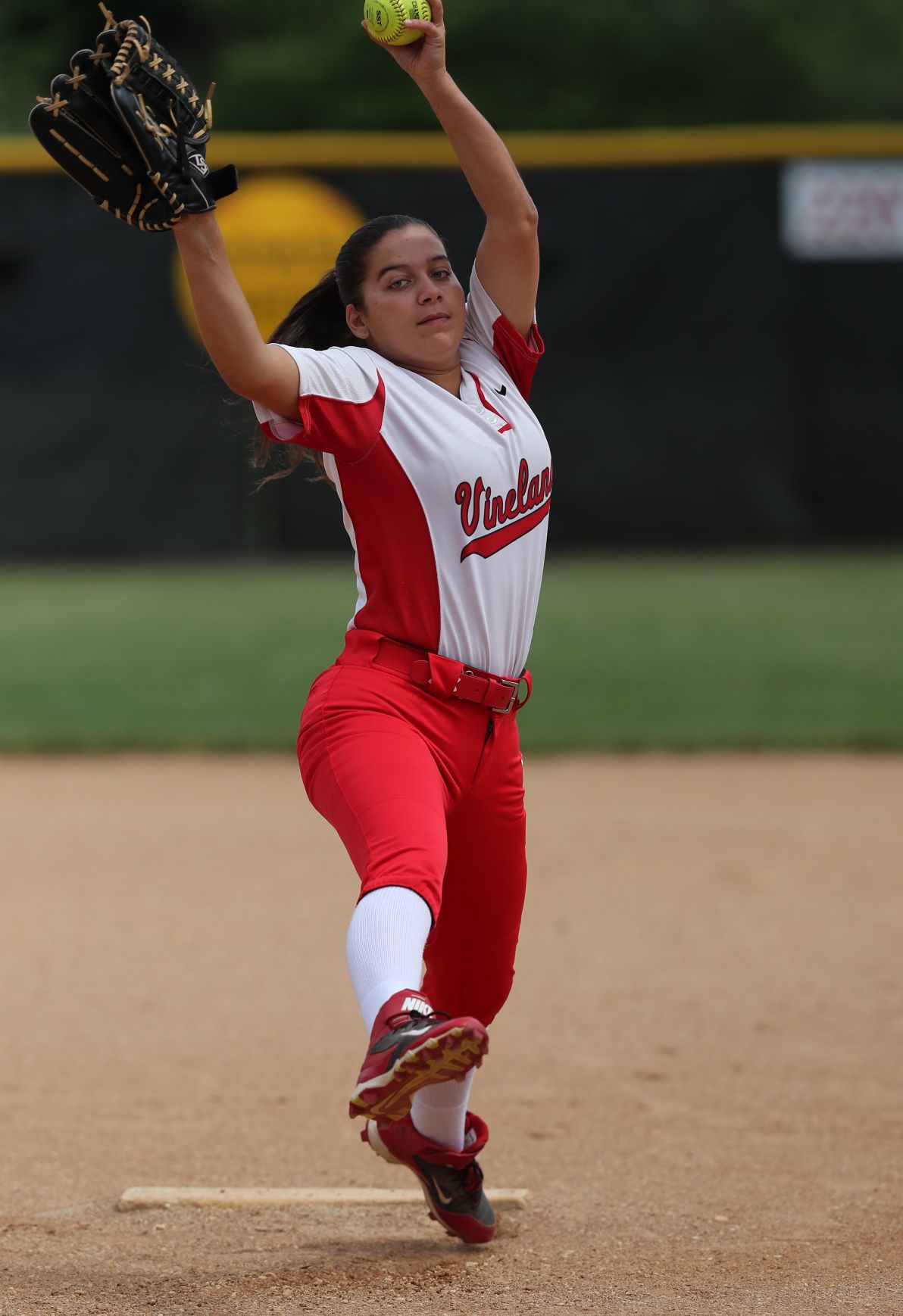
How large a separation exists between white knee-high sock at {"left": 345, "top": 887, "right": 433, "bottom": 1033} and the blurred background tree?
20212 mm

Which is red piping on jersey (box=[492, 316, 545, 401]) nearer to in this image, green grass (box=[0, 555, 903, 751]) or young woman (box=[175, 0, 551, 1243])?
young woman (box=[175, 0, 551, 1243])

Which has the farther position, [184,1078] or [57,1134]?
[184,1078]

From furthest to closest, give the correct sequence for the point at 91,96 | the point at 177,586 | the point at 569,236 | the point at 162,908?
the point at 569,236 < the point at 177,586 < the point at 162,908 < the point at 91,96

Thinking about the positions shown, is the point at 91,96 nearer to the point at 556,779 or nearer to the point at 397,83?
the point at 556,779

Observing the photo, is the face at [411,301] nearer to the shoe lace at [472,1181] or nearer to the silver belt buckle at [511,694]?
the silver belt buckle at [511,694]

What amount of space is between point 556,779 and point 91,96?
4.83 metres

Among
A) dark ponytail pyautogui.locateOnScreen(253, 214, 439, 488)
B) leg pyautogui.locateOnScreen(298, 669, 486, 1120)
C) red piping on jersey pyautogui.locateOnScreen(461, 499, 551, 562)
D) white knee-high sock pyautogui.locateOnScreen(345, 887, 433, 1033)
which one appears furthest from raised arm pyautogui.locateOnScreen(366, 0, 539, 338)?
white knee-high sock pyautogui.locateOnScreen(345, 887, 433, 1033)

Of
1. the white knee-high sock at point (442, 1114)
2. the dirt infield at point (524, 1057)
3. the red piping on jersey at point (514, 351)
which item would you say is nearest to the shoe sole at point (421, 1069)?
the dirt infield at point (524, 1057)

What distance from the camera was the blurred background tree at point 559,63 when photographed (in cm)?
2159

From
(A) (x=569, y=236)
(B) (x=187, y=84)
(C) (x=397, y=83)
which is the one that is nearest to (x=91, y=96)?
(B) (x=187, y=84)

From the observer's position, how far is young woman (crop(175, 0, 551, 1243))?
2350 millimetres

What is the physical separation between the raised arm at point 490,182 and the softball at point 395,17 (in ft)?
0.05

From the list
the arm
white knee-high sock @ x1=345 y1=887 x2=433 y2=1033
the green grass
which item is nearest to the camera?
white knee-high sock @ x1=345 y1=887 x2=433 y2=1033

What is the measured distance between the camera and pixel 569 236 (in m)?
13.7
